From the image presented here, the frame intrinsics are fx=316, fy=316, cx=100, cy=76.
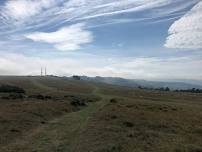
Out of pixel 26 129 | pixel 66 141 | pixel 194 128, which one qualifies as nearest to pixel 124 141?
pixel 66 141

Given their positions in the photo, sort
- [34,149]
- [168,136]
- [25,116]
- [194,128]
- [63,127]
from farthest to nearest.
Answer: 1. [25,116]
2. [194,128]
3. [63,127]
4. [168,136]
5. [34,149]

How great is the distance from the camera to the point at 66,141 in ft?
80.4

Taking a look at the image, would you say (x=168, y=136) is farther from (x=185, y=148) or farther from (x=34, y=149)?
(x=34, y=149)

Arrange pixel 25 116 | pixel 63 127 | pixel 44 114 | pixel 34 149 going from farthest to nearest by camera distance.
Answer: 1. pixel 44 114
2. pixel 25 116
3. pixel 63 127
4. pixel 34 149

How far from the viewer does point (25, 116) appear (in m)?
38.3

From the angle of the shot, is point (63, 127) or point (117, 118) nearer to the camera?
point (63, 127)

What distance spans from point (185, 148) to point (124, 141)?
187 inches

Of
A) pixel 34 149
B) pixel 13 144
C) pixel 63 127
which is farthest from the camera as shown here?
pixel 63 127

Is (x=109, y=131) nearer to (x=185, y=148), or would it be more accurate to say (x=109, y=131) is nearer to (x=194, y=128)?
(x=185, y=148)

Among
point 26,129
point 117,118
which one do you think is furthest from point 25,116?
point 117,118

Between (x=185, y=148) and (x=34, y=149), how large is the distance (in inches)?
442

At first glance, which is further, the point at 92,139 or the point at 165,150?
the point at 92,139

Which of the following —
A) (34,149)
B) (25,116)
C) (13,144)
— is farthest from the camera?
(25,116)

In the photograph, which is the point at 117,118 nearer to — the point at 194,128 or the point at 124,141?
the point at 194,128
